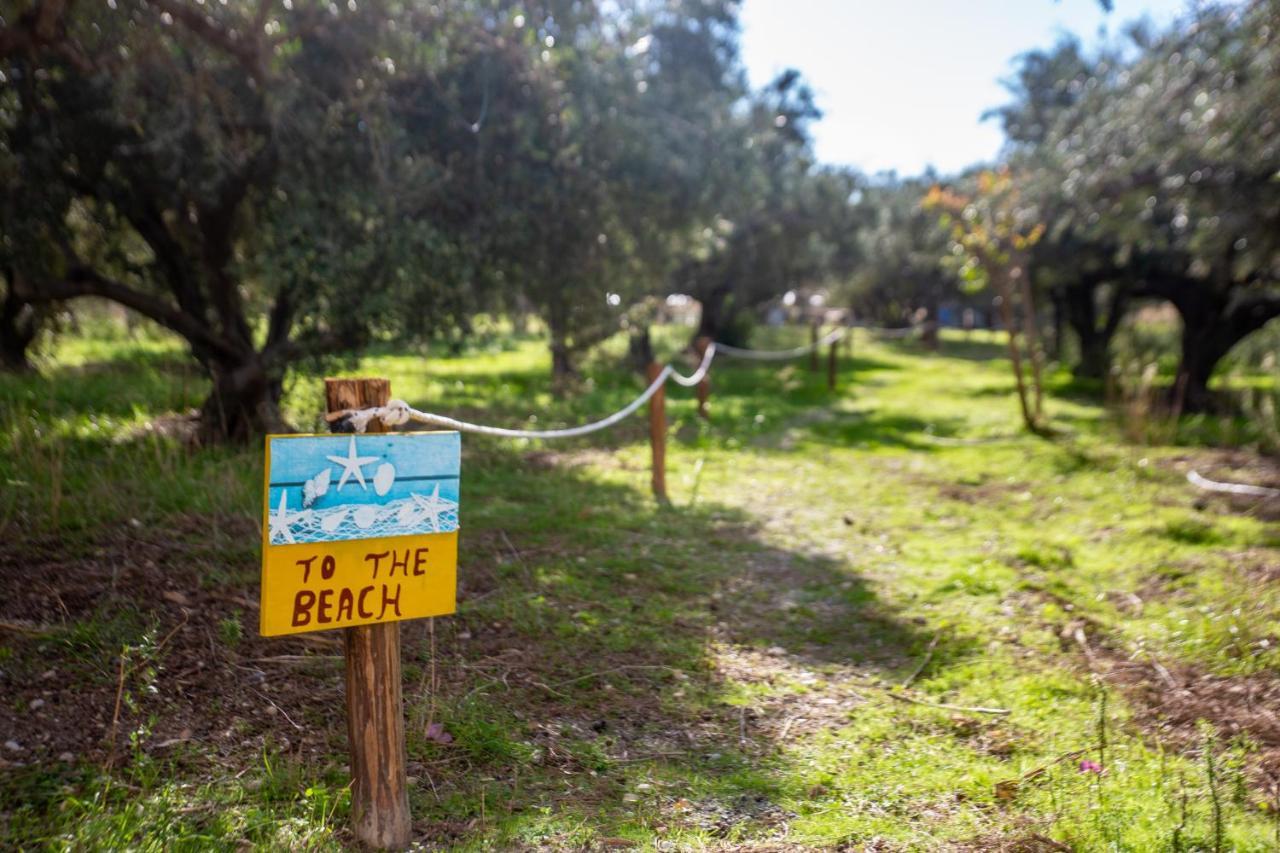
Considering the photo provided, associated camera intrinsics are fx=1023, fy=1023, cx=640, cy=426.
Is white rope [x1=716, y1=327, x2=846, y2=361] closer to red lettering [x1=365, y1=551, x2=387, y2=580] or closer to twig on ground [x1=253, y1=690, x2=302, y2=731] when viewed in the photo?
twig on ground [x1=253, y1=690, x2=302, y2=731]

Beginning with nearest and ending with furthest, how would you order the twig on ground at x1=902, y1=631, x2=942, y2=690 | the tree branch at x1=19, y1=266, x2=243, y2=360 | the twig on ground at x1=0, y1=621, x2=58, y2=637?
the twig on ground at x1=0, y1=621, x2=58, y2=637 < the twig on ground at x1=902, y1=631, x2=942, y2=690 < the tree branch at x1=19, y1=266, x2=243, y2=360

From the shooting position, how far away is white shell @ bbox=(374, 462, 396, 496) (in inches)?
114

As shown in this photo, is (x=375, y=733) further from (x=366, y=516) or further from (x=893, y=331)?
(x=893, y=331)

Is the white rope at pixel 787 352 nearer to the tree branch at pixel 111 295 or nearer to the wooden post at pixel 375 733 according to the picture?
the tree branch at pixel 111 295

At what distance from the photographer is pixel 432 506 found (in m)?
3.00

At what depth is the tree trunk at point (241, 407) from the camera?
27.9 ft

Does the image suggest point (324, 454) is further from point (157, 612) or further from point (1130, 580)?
point (1130, 580)

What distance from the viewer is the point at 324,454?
2.79 metres

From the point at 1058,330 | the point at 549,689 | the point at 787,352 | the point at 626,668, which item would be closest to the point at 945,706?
the point at 626,668

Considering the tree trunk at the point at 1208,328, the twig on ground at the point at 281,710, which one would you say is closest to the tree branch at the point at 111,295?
the twig on ground at the point at 281,710

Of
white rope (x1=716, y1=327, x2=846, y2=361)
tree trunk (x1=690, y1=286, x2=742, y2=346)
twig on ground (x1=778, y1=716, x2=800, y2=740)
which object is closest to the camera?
twig on ground (x1=778, y1=716, x2=800, y2=740)

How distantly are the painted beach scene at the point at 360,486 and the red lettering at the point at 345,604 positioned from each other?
6.5 inches

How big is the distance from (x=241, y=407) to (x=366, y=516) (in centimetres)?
633

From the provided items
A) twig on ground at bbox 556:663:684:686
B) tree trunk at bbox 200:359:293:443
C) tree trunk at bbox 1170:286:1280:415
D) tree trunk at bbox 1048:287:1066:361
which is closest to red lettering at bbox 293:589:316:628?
twig on ground at bbox 556:663:684:686
